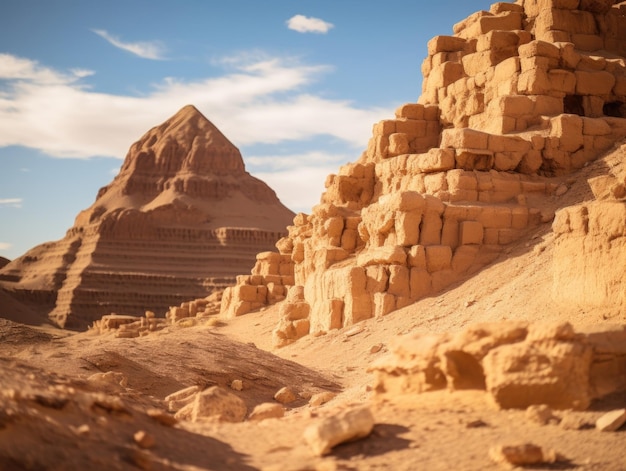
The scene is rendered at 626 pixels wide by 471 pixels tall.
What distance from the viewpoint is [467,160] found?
19.0 meters

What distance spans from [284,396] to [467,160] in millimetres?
8840

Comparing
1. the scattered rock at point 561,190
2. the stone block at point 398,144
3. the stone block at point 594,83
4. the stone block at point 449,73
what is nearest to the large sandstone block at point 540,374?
the scattered rock at point 561,190

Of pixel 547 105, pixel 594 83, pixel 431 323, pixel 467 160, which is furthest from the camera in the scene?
pixel 594 83

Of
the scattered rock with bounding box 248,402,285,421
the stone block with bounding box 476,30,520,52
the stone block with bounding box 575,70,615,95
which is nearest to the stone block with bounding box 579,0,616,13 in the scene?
the stone block with bounding box 476,30,520,52

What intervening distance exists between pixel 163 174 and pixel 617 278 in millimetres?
83673

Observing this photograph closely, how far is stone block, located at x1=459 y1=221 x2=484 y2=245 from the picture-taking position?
1772 centimetres

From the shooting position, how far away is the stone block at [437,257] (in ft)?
57.3

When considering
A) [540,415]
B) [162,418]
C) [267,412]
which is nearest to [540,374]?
[540,415]

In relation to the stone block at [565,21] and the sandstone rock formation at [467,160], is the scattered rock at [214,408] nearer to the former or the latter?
the sandstone rock formation at [467,160]

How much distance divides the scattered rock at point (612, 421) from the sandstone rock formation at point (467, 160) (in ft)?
36.8

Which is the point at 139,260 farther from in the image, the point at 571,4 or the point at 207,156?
the point at 571,4

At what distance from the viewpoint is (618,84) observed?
22344 millimetres

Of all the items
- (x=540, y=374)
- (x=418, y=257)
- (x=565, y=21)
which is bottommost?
(x=540, y=374)

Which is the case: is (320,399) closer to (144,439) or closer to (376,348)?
(376,348)
